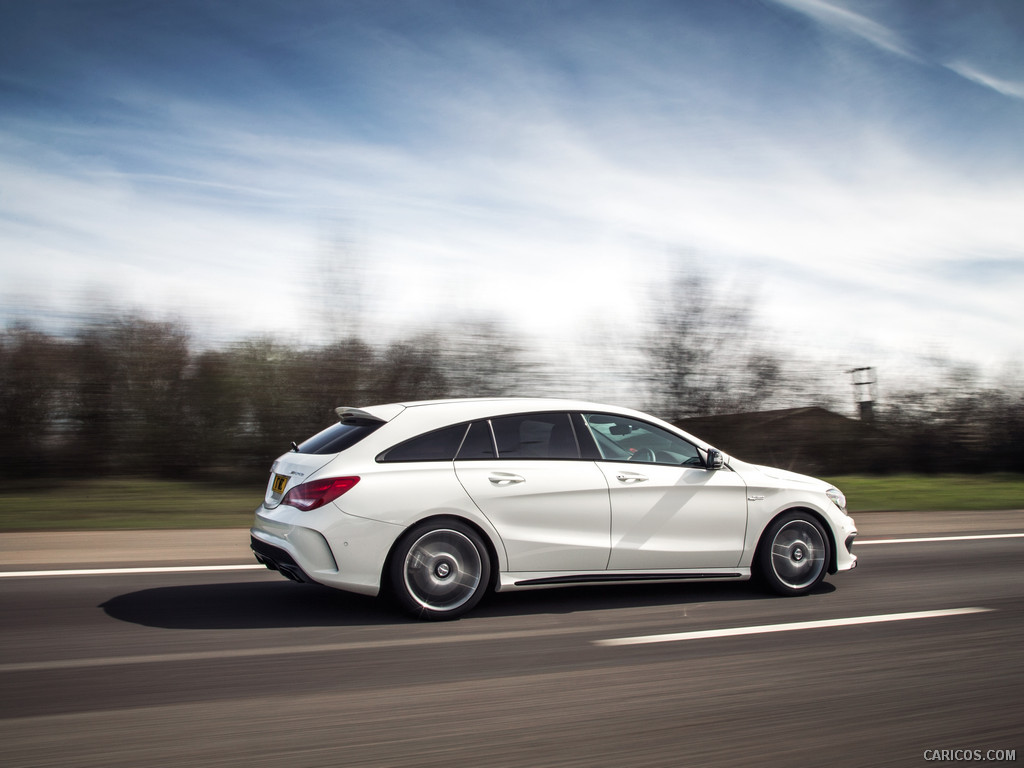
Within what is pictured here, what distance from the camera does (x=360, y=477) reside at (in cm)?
573

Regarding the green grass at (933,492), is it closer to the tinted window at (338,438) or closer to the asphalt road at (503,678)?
the asphalt road at (503,678)

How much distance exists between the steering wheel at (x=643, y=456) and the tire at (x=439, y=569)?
137 cm

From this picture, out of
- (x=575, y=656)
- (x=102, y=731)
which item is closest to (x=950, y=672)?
(x=575, y=656)

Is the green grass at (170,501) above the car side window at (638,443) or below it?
below

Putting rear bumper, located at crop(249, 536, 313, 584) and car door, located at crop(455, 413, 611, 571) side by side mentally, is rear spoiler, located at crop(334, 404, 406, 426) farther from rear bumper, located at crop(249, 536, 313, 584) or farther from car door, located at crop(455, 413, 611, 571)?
rear bumper, located at crop(249, 536, 313, 584)

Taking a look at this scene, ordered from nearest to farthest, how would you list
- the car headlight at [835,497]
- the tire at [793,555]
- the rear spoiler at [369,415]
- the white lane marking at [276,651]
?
the white lane marking at [276,651] → the rear spoiler at [369,415] → the tire at [793,555] → the car headlight at [835,497]

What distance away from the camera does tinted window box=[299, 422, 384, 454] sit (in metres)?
6.01

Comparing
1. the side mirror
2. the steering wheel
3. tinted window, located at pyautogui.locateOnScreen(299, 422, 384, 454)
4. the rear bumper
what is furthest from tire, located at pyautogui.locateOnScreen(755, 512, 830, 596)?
the rear bumper

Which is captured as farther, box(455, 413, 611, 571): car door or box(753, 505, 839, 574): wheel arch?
box(753, 505, 839, 574): wheel arch

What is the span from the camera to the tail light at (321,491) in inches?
223

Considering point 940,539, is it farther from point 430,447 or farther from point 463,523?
point 430,447

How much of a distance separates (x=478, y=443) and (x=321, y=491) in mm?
1148

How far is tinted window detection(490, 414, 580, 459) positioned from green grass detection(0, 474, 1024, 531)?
20.5 ft

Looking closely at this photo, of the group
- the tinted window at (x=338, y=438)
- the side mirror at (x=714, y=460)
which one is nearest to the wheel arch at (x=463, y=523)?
the tinted window at (x=338, y=438)
